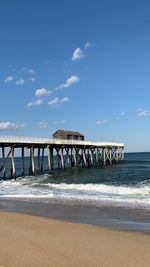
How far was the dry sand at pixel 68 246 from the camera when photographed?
6586mm

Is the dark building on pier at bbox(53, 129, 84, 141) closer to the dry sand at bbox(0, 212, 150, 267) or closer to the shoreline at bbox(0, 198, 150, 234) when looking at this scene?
the shoreline at bbox(0, 198, 150, 234)

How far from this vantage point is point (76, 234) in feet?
29.6

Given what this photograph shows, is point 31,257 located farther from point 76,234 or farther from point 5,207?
point 5,207

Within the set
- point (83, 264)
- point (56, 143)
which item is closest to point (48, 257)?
point (83, 264)

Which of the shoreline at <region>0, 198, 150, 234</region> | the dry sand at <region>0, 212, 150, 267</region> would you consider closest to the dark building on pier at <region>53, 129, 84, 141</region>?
the shoreline at <region>0, 198, 150, 234</region>

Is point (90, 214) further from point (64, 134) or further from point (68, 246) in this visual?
point (64, 134)

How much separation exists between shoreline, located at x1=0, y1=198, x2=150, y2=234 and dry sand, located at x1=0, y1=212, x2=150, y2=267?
1277 millimetres

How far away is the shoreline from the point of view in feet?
35.9

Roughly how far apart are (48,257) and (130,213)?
634 centimetres

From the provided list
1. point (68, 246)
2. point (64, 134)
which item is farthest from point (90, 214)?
point (64, 134)

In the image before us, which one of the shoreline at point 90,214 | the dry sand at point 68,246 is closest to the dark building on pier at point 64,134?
the shoreline at point 90,214

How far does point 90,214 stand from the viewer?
12781 millimetres

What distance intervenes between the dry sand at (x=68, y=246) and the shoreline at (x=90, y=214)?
1.28 meters

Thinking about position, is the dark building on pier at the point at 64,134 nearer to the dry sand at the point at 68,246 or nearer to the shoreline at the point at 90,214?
the shoreline at the point at 90,214
